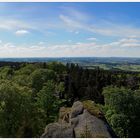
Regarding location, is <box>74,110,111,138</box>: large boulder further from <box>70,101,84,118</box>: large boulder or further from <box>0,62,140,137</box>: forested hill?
<box>0,62,140,137</box>: forested hill

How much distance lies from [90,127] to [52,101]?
3919 centimetres

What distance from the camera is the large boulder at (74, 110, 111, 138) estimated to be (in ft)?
86.2

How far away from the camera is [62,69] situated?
139m

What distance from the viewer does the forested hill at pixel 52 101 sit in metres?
37.4

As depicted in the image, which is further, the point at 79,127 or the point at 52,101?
the point at 52,101

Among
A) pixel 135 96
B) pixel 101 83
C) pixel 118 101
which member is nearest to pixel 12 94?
pixel 118 101

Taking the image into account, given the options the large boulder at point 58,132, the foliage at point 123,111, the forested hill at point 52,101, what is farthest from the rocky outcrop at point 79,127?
the foliage at point 123,111

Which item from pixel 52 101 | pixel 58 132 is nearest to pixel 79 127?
pixel 58 132

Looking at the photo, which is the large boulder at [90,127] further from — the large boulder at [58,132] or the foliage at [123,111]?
the foliage at [123,111]

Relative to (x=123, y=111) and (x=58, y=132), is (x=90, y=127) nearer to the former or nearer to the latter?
(x=58, y=132)

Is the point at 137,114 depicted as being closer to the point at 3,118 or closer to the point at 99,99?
the point at 99,99

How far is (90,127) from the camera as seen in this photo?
2947cm

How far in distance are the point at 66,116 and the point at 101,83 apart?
258 ft

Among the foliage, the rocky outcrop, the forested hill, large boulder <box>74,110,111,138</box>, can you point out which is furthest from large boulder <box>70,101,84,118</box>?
the foliage
